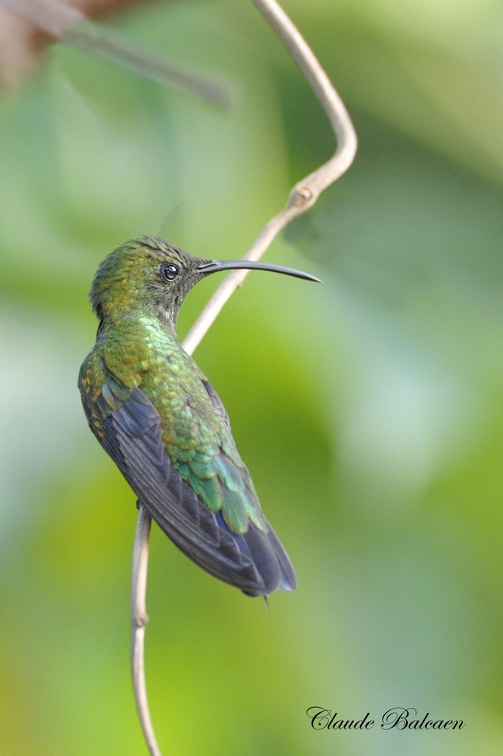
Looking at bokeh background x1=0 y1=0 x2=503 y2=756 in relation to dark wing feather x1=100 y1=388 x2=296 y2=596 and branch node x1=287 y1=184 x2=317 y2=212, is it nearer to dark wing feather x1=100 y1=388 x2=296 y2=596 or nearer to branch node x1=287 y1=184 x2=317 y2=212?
branch node x1=287 y1=184 x2=317 y2=212

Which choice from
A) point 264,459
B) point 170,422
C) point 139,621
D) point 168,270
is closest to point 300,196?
point 168,270

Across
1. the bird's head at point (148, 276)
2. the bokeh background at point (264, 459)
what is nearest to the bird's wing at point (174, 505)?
the bird's head at point (148, 276)

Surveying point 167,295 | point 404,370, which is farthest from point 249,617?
→ point 167,295

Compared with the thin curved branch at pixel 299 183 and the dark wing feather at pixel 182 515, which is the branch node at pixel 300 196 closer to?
the thin curved branch at pixel 299 183

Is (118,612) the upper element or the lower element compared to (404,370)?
lower

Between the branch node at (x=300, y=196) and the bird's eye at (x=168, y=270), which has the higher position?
the branch node at (x=300, y=196)


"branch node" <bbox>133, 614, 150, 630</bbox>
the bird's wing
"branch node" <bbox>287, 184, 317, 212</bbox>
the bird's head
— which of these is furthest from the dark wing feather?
"branch node" <bbox>287, 184, 317, 212</bbox>

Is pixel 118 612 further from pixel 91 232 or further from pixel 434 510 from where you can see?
pixel 91 232
